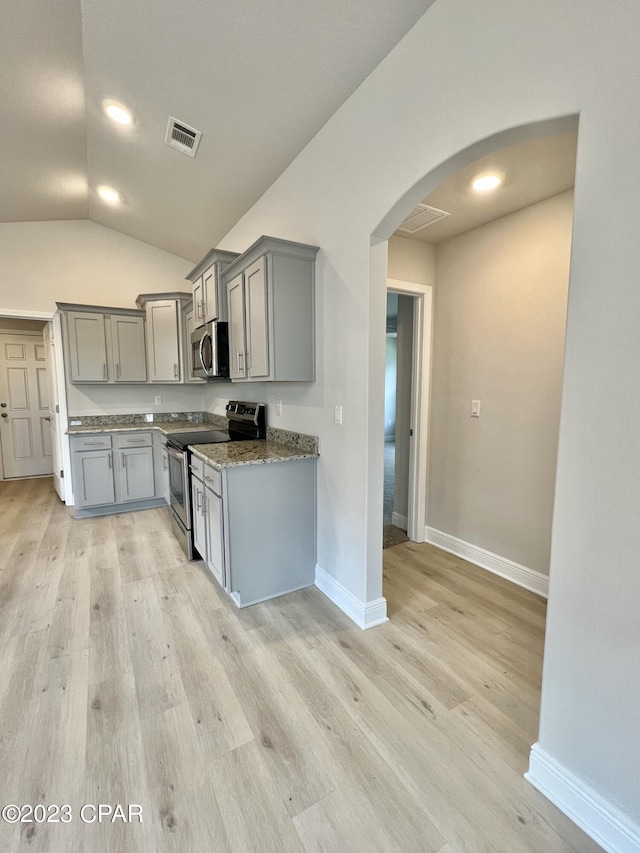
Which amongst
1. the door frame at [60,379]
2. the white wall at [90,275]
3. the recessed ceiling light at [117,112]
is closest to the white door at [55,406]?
the door frame at [60,379]

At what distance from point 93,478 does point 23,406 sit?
2.67 meters

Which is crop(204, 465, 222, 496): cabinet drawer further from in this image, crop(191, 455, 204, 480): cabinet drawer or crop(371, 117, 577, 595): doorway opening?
crop(371, 117, 577, 595): doorway opening

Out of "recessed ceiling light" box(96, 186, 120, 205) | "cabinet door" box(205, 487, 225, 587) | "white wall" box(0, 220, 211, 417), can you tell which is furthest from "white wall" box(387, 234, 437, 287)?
"white wall" box(0, 220, 211, 417)

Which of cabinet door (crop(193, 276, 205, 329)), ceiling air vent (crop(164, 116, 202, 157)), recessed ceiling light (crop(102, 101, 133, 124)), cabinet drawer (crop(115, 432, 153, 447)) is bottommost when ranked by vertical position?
cabinet drawer (crop(115, 432, 153, 447))

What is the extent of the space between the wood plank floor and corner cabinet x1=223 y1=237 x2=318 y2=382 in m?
1.56

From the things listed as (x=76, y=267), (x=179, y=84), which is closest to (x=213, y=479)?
(x=179, y=84)

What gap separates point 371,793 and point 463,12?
2895 mm

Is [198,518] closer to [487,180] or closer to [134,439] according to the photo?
[134,439]

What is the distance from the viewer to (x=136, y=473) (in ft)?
13.8

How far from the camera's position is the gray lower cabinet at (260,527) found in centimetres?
231

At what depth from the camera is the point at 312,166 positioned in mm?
2469

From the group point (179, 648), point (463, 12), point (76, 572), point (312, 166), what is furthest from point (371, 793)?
point (312, 166)

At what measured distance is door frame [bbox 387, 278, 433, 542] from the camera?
319 centimetres

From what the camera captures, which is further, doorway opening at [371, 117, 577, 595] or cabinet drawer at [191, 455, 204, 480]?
cabinet drawer at [191, 455, 204, 480]
